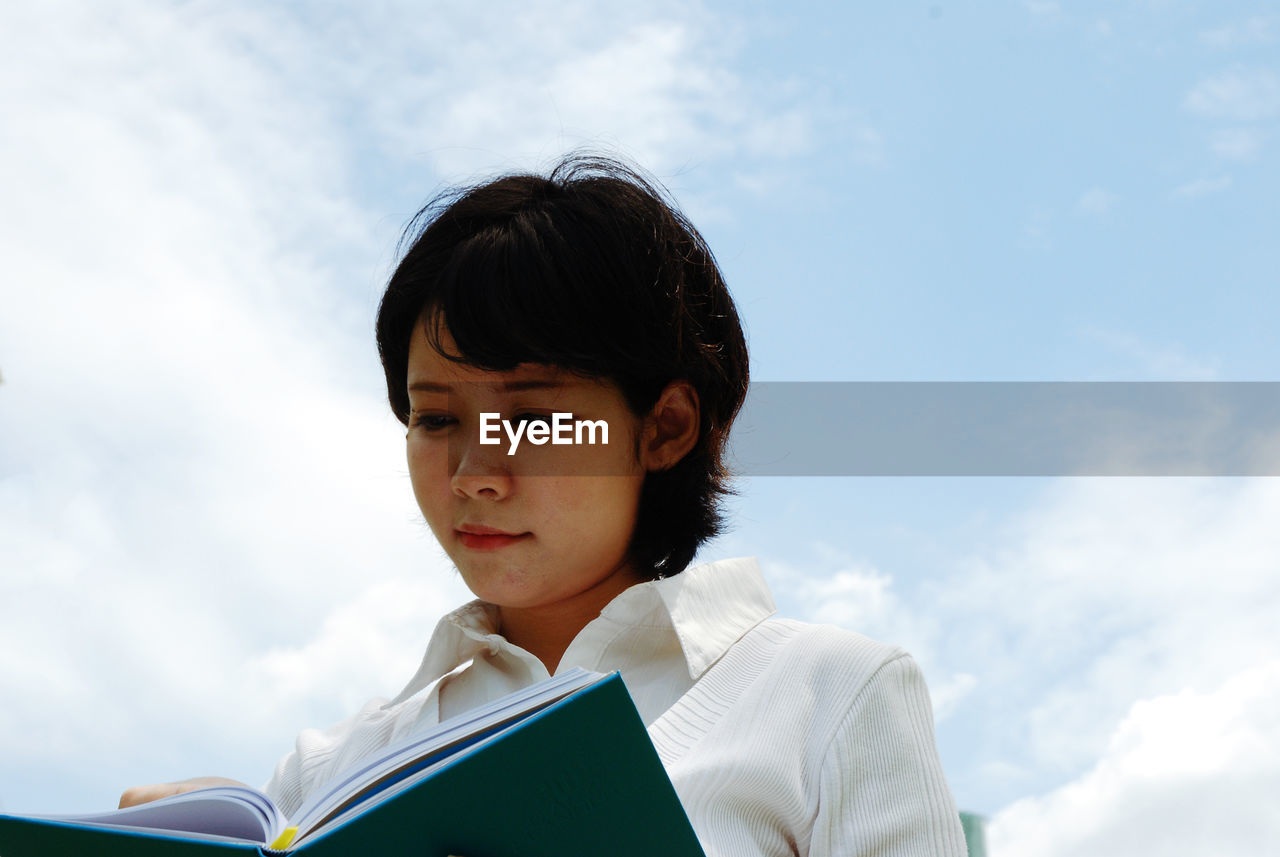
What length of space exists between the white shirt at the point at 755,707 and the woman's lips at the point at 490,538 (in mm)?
167

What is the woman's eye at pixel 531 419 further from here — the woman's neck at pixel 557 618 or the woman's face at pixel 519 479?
the woman's neck at pixel 557 618

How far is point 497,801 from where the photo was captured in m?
1.10

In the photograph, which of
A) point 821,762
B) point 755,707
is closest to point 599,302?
point 755,707

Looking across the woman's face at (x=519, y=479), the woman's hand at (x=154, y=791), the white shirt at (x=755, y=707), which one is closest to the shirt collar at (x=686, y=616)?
the white shirt at (x=755, y=707)

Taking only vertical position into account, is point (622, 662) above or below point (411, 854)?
above

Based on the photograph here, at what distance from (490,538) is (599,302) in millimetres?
382

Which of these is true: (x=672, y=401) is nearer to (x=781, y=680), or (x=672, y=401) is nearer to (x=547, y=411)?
(x=547, y=411)

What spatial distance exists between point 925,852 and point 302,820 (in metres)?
0.72

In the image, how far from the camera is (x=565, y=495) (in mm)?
1733

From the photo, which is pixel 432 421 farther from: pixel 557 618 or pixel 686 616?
pixel 686 616

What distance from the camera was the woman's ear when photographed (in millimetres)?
1900

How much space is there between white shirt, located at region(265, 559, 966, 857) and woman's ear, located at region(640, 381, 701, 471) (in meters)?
0.19

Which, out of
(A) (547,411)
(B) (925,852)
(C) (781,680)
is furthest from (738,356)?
(B) (925,852)

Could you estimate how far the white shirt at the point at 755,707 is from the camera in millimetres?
1483
